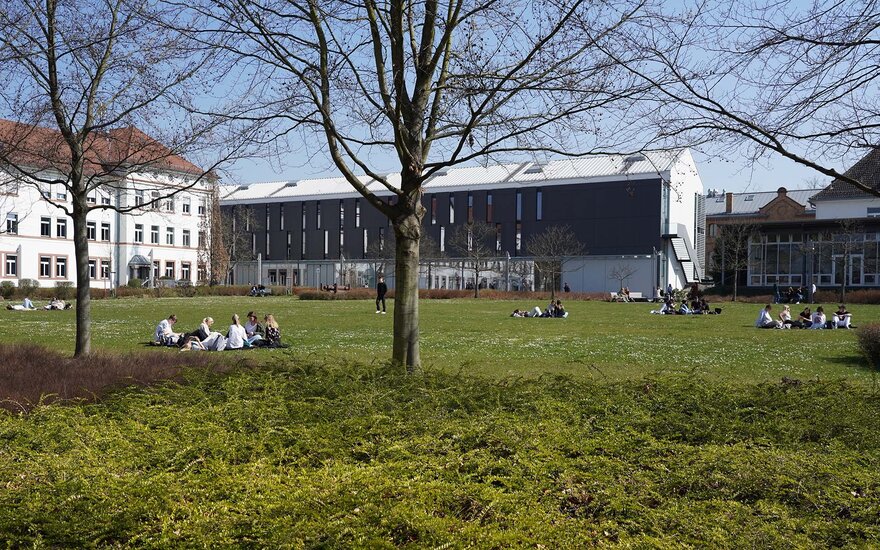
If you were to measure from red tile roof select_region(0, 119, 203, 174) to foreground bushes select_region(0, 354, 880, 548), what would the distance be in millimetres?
7195

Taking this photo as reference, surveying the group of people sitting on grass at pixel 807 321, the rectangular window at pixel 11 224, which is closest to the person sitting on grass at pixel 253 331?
the rectangular window at pixel 11 224

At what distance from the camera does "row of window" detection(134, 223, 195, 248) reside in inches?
3297

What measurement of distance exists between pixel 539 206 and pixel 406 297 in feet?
248

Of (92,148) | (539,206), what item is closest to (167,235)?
(539,206)

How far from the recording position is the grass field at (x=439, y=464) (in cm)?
461

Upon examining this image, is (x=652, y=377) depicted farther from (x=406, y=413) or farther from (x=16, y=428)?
(x=16, y=428)

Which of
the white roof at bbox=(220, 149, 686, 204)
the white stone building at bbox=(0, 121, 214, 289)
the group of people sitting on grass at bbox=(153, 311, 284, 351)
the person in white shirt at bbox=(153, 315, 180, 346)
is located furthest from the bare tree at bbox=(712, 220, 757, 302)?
the person in white shirt at bbox=(153, 315, 180, 346)

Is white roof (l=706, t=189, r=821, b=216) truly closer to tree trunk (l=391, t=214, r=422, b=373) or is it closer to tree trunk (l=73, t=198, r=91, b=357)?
tree trunk (l=73, t=198, r=91, b=357)

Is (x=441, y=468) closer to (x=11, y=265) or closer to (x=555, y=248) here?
(x=555, y=248)

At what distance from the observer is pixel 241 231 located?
333 ft

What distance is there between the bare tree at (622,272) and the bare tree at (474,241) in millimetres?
12951

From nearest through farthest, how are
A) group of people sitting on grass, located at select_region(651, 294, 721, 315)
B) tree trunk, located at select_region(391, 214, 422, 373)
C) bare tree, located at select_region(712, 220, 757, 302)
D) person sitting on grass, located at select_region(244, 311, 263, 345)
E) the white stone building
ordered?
tree trunk, located at select_region(391, 214, 422, 373)
person sitting on grass, located at select_region(244, 311, 263, 345)
group of people sitting on grass, located at select_region(651, 294, 721, 315)
bare tree, located at select_region(712, 220, 757, 302)
the white stone building

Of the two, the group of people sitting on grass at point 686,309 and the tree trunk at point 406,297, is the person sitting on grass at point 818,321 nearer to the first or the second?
the group of people sitting on grass at point 686,309

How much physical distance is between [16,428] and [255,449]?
7.51ft
